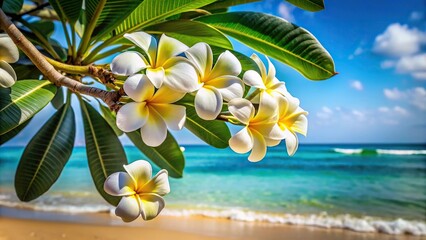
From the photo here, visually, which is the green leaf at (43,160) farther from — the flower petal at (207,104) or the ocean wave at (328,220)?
the ocean wave at (328,220)

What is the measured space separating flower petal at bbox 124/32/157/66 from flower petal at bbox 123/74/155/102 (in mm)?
27

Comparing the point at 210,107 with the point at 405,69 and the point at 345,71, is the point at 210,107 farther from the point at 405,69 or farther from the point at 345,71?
the point at 405,69

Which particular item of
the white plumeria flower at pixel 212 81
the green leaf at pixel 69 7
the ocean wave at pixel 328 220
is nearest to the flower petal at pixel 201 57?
the white plumeria flower at pixel 212 81

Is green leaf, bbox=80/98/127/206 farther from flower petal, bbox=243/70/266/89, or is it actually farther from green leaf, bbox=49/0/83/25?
flower petal, bbox=243/70/266/89

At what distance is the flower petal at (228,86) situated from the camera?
270 millimetres

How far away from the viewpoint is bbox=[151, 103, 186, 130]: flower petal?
0.27 metres

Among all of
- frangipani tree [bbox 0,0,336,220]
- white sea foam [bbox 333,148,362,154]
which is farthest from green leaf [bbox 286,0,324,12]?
white sea foam [bbox 333,148,362,154]

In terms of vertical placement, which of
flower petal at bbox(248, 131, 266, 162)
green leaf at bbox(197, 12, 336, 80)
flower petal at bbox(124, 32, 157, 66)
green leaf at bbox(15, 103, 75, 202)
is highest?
green leaf at bbox(197, 12, 336, 80)

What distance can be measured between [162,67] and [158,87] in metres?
0.02

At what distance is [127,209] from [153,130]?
0.05m

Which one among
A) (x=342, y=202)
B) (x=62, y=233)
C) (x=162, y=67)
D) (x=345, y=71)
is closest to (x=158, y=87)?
(x=162, y=67)

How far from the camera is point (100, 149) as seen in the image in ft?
1.98

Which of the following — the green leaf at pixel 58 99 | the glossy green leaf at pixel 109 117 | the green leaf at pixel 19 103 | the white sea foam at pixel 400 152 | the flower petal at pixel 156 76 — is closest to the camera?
the flower petal at pixel 156 76

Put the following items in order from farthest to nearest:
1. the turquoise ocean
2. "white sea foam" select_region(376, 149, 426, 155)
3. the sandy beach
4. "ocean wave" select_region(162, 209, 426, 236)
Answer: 1. "white sea foam" select_region(376, 149, 426, 155)
2. the turquoise ocean
3. "ocean wave" select_region(162, 209, 426, 236)
4. the sandy beach
